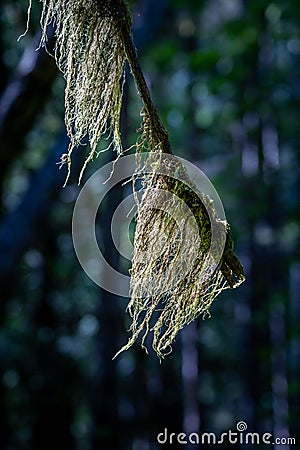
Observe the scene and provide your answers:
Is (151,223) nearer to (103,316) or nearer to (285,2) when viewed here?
(285,2)

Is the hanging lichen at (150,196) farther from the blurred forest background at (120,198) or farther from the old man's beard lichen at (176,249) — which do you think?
the blurred forest background at (120,198)

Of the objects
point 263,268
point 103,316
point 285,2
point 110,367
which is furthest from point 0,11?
point 263,268

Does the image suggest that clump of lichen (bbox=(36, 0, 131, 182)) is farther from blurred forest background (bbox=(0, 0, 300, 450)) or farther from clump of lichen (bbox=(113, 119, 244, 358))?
blurred forest background (bbox=(0, 0, 300, 450))

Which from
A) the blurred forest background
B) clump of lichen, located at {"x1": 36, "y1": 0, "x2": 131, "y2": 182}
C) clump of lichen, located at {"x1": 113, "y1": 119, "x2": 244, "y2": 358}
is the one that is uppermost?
the blurred forest background

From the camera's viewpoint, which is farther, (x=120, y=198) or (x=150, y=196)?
(x=120, y=198)

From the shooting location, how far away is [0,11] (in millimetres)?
6070

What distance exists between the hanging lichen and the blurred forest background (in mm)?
2720

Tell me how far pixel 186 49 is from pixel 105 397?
269 inches

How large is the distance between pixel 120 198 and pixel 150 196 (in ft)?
23.6

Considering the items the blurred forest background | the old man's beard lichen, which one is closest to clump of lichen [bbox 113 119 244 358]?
the old man's beard lichen

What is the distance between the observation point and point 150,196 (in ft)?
4.97

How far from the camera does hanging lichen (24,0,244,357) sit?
1.42m

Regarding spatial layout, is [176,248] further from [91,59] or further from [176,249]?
[91,59]

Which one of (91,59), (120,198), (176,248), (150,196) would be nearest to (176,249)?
(176,248)
